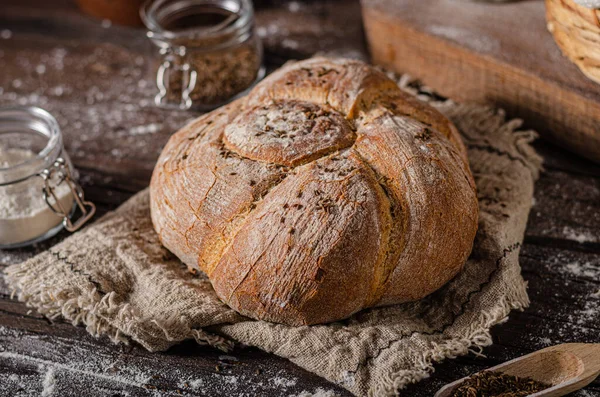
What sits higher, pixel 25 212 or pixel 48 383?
pixel 25 212

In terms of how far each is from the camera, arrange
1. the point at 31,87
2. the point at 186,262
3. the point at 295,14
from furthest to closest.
Result: the point at 295,14
the point at 31,87
the point at 186,262

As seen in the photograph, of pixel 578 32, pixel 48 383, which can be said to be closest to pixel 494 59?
pixel 578 32

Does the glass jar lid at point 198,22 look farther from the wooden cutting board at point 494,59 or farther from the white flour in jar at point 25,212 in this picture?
the white flour in jar at point 25,212

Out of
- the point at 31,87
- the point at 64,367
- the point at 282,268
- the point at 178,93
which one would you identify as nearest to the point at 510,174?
the point at 282,268

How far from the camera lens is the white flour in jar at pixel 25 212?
1864 mm

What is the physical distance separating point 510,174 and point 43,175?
126 centimetres

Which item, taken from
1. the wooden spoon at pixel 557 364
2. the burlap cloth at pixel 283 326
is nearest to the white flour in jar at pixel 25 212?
the burlap cloth at pixel 283 326

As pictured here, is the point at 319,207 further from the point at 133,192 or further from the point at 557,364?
the point at 133,192

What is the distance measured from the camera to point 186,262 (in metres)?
1.74

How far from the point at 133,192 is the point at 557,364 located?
49.8 inches

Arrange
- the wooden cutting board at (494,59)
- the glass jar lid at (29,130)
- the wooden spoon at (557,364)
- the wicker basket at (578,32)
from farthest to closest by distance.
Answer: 1. the wooden cutting board at (494,59)
2. the glass jar lid at (29,130)
3. the wicker basket at (578,32)
4. the wooden spoon at (557,364)

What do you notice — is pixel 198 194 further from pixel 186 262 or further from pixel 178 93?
pixel 178 93

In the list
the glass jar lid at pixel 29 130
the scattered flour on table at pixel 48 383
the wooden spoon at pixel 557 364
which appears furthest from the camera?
the glass jar lid at pixel 29 130

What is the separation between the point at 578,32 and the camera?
1.89 meters
